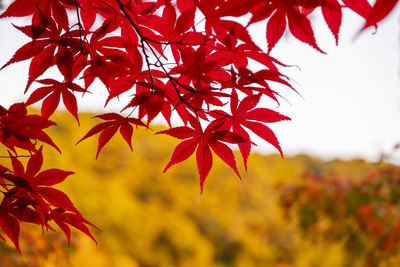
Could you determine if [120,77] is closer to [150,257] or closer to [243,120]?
[243,120]

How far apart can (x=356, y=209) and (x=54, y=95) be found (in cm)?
331

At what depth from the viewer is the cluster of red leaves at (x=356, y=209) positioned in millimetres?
3047

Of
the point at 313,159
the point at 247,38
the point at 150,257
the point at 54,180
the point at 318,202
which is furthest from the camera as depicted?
the point at 313,159

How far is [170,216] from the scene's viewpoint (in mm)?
10547

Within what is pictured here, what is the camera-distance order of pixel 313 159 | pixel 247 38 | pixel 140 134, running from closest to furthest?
pixel 247 38 → pixel 140 134 → pixel 313 159

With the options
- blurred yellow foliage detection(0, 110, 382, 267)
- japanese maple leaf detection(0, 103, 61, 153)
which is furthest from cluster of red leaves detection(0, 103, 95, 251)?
blurred yellow foliage detection(0, 110, 382, 267)

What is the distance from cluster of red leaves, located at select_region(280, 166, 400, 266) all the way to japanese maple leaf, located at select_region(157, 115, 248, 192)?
8.24 feet

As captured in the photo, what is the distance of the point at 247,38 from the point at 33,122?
392mm

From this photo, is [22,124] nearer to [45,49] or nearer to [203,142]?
[45,49]

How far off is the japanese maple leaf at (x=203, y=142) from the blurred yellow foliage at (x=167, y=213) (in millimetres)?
7591

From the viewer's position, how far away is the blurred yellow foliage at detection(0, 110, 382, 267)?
950 centimetres

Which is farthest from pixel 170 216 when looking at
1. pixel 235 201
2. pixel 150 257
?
pixel 235 201

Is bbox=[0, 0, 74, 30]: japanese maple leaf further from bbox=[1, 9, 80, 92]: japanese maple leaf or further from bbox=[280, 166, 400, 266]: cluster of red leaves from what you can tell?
bbox=[280, 166, 400, 266]: cluster of red leaves

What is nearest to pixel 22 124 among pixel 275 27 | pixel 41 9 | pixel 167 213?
pixel 41 9
